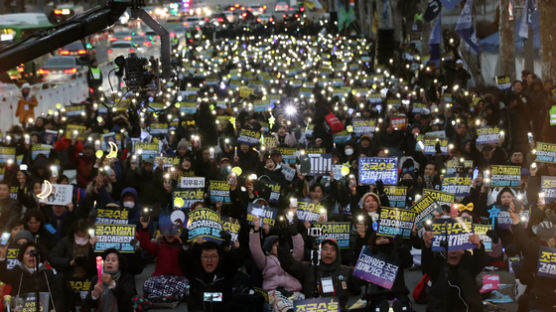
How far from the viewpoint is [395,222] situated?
971 centimetres

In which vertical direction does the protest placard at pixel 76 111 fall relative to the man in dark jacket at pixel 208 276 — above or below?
above

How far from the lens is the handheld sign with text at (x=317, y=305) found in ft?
27.4

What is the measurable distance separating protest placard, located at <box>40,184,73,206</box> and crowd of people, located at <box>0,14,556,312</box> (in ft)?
0.15

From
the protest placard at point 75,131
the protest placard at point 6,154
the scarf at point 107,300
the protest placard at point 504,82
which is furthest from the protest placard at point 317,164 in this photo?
the protest placard at point 504,82

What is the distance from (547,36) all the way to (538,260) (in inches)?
531

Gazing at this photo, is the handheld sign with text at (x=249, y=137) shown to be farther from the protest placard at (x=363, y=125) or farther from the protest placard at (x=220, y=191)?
the protest placard at (x=220, y=191)

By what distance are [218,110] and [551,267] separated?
47.3 ft

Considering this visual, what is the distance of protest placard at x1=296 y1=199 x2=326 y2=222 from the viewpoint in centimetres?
1123

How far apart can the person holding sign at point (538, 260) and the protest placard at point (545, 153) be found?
164cm

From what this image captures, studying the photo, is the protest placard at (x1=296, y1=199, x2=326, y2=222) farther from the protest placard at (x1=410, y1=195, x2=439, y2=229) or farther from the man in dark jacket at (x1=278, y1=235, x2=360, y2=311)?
the protest placard at (x1=410, y1=195, x2=439, y2=229)

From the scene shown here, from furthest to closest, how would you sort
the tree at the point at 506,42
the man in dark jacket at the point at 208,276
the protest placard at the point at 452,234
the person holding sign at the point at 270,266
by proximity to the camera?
the tree at the point at 506,42 < the person holding sign at the point at 270,266 < the protest placard at the point at 452,234 < the man in dark jacket at the point at 208,276

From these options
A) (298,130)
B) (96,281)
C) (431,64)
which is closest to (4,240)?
(96,281)

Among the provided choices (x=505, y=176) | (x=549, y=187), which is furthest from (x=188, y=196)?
(x=549, y=187)

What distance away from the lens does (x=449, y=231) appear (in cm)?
922
